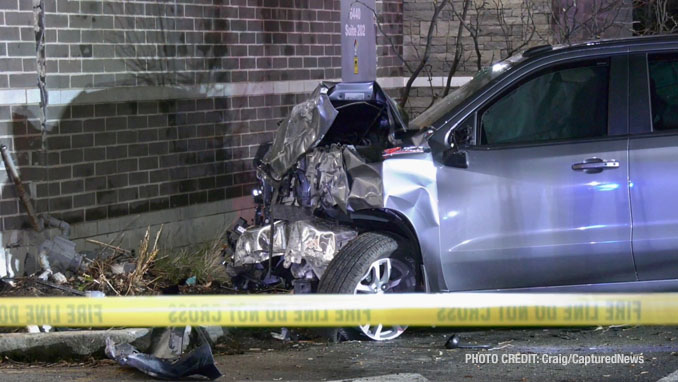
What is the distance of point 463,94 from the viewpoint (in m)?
7.09

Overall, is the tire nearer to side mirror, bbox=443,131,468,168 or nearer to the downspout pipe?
side mirror, bbox=443,131,468,168

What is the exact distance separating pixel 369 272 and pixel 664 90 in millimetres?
2202

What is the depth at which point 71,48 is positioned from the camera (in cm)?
902

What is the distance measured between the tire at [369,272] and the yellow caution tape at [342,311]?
1949 millimetres

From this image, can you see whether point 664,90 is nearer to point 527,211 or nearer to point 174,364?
point 527,211

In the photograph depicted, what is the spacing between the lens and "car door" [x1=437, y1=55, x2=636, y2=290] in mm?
6531

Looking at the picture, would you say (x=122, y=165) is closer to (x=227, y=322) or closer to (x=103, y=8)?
(x=103, y=8)

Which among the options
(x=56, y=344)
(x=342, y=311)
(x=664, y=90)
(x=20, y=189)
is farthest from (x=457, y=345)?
(x=20, y=189)

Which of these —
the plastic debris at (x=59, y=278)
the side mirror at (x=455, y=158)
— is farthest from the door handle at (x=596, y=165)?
the plastic debris at (x=59, y=278)

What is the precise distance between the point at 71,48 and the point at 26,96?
63 centimetres

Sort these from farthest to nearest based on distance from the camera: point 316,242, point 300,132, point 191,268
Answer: point 191,268 → point 300,132 → point 316,242

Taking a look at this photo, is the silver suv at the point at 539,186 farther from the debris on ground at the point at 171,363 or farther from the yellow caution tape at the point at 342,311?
the yellow caution tape at the point at 342,311

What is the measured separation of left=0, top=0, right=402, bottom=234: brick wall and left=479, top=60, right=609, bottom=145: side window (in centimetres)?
392

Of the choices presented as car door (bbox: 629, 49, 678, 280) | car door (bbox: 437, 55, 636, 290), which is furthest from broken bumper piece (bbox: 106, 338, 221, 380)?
car door (bbox: 629, 49, 678, 280)
